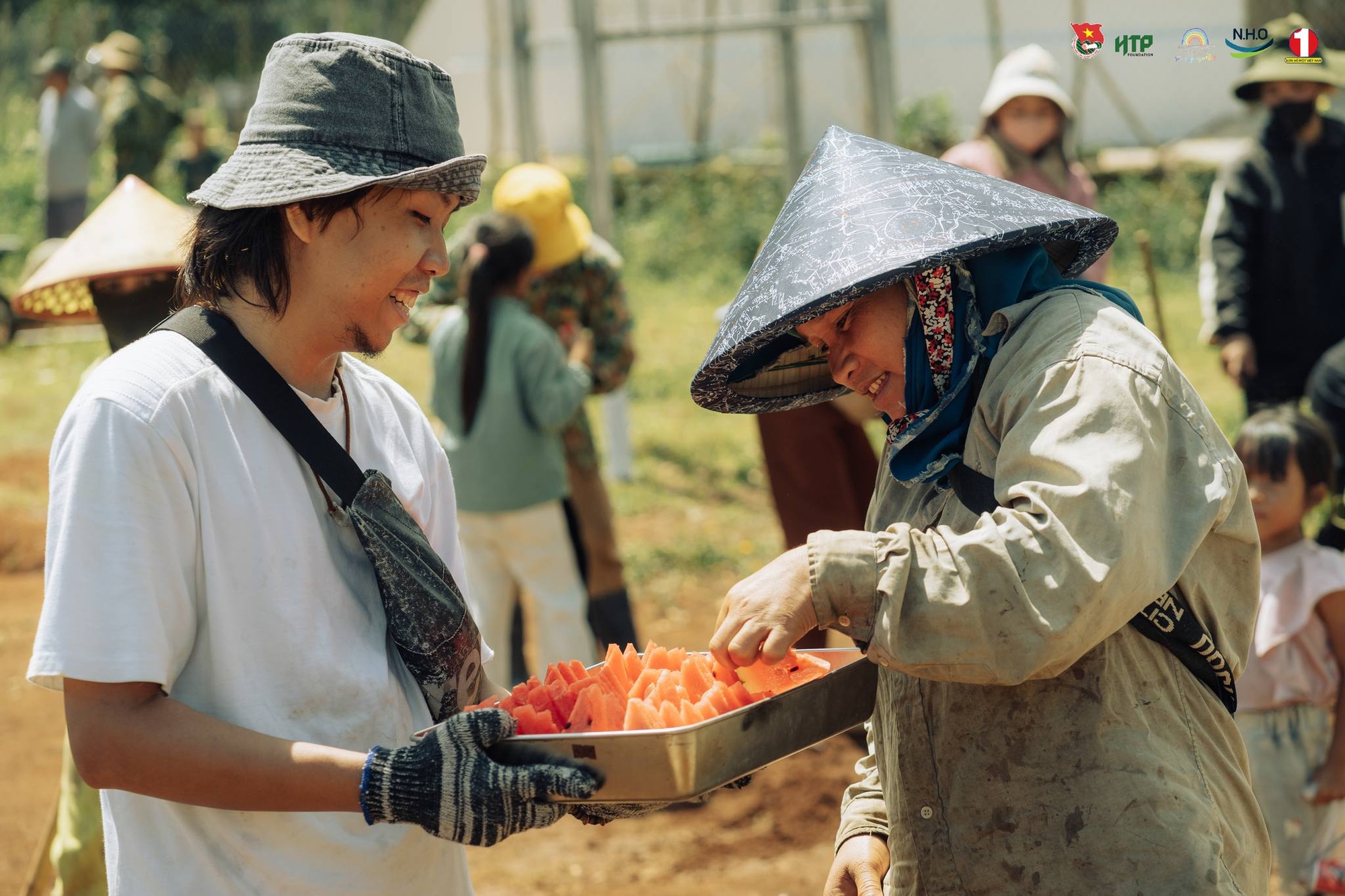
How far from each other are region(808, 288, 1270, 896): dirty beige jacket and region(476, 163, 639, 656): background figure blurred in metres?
3.79

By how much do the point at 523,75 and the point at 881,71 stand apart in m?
2.32

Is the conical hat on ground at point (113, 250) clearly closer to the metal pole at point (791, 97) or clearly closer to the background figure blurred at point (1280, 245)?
the background figure blurred at point (1280, 245)

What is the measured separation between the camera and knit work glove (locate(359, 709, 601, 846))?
193 centimetres

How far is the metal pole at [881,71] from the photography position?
8180 mm

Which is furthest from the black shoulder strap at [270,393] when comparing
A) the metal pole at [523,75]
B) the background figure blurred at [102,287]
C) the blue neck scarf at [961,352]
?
the metal pole at [523,75]

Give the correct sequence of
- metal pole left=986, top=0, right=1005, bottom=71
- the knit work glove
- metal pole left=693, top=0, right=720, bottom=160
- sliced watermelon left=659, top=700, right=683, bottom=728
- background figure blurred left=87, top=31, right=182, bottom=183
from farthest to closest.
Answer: metal pole left=693, top=0, right=720, bottom=160 → metal pole left=986, top=0, right=1005, bottom=71 → background figure blurred left=87, top=31, right=182, bottom=183 → sliced watermelon left=659, top=700, right=683, bottom=728 → the knit work glove

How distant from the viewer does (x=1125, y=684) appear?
2.05 metres

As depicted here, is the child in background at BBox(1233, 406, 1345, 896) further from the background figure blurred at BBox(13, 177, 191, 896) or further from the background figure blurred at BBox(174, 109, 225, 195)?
the background figure blurred at BBox(174, 109, 225, 195)

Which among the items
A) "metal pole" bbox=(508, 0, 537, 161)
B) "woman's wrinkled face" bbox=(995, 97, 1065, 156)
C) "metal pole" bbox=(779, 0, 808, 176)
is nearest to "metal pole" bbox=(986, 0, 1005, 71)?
"metal pole" bbox=(779, 0, 808, 176)

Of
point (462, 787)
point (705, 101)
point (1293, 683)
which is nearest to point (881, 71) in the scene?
point (1293, 683)

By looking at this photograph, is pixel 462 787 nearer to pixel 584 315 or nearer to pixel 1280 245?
pixel 584 315

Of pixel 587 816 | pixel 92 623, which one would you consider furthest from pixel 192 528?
pixel 587 816

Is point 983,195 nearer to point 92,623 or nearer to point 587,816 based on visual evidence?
point 587,816

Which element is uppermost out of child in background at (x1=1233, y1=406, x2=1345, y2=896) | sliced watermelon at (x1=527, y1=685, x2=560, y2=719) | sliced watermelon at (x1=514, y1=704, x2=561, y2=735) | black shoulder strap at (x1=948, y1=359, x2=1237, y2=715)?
black shoulder strap at (x1=948, y1=359, x2=1237, y2=715)
